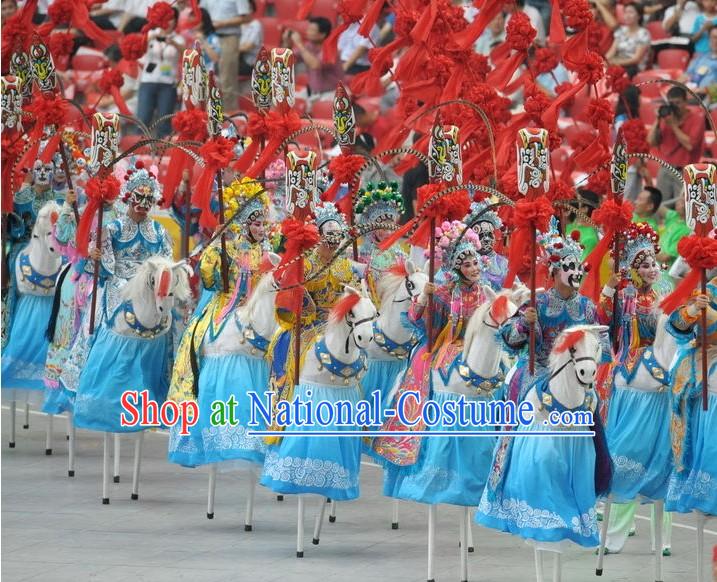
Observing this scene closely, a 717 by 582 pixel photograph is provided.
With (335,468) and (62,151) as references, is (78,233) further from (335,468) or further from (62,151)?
(335,468)

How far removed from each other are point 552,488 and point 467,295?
4.87 feet

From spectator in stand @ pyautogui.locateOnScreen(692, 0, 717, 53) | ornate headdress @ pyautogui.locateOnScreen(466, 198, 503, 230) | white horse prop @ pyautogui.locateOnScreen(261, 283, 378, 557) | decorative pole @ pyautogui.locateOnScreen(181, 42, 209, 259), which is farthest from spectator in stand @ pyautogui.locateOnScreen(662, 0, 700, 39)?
white horse prop @ pyautogui.locateOnScreen(261, 283, 378, 557)

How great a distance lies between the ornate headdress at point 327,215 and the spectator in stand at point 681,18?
8.10m

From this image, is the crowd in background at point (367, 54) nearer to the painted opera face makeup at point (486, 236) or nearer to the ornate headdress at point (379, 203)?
the ornate headdress at point (379, 203)

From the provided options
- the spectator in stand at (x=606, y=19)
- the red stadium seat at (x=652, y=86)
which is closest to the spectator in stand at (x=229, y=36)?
the spectator in stand at (x=606, y=19)

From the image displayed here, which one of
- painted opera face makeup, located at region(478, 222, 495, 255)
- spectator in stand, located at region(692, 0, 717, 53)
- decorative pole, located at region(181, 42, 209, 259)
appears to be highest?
spectator in stand, located at region(692, 0, 717, 53)

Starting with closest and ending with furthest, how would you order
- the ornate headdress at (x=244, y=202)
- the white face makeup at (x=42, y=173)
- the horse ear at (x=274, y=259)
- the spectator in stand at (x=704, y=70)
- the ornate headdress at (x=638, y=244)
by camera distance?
the ornate headdress at (x=638, y=244) → the horse ear at (x=274, y=259) → the ornate headdress at (x=244, y=202) → the white face makeup at (x=42, y=173) → the spectator in stand at (x=704, y=70)

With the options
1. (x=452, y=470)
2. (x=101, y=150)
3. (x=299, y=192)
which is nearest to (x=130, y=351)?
(x=101, y=150)

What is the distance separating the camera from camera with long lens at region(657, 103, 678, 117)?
1489cm

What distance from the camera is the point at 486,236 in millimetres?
9844

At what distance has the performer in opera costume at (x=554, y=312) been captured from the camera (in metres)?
8.36

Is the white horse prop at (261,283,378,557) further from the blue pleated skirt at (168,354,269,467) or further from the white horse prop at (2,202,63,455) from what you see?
the white horse prop at (2,202,63,455)

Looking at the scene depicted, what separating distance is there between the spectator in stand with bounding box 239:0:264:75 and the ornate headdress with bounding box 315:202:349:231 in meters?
8.27

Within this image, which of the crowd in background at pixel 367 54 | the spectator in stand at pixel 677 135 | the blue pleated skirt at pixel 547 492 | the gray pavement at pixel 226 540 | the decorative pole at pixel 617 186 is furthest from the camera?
the crowd in background at pixel 367 54
